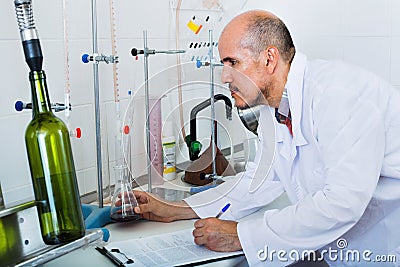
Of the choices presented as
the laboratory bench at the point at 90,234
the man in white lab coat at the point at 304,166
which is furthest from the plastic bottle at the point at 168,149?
the man in white lab coat at the point at 304,166

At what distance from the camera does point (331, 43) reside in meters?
1.38

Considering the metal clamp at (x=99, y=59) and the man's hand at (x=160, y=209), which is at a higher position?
the metal clamp at (x=99, y=59)

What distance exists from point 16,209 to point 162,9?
3.13ft

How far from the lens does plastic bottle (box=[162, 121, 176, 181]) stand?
4.46 feet

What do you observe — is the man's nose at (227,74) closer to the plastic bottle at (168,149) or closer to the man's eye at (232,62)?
the man's eye at (232,62)

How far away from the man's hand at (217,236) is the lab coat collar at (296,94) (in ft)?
0.79

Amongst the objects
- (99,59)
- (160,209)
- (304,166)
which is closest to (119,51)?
(99,59)

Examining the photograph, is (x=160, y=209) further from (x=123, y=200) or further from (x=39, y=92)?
(x=39, y=92)

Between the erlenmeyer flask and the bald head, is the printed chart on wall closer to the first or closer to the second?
the bald head

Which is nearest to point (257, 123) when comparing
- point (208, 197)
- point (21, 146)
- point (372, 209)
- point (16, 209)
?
point (208, 197)

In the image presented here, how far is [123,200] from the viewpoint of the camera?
118 cm

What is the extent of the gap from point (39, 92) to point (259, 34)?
20.9 inches

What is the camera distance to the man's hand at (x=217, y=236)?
3.35 feet

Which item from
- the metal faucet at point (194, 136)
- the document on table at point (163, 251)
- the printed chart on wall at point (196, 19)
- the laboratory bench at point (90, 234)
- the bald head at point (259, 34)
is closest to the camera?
the laboratory bench at point (90, 234)
